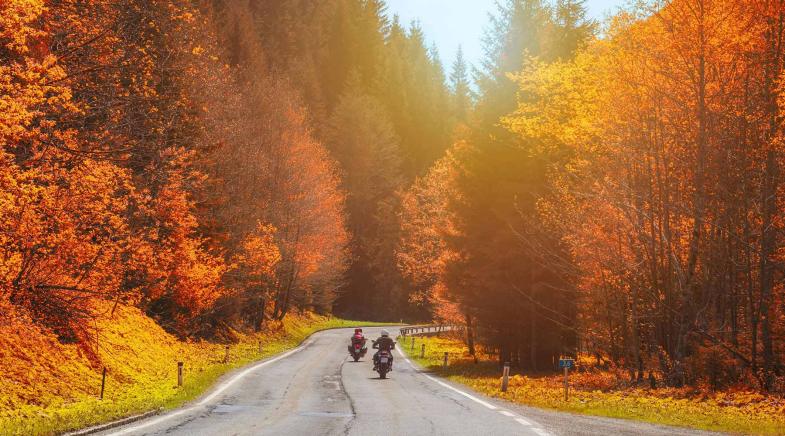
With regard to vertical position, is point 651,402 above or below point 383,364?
below

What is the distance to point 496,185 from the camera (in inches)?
1218

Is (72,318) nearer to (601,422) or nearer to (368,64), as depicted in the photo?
(601,422)

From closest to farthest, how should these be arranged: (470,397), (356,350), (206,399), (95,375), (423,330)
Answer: (206,399), (470,397), (95,375), (356,350), (423,330)

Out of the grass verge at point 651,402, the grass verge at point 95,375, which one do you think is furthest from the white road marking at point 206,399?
the grass verge at point 651,402

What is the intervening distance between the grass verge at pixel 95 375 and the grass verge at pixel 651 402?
8.70 metres

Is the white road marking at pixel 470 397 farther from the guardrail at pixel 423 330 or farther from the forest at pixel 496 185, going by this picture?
the guardrail at pixel 423 330

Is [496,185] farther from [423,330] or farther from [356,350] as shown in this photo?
[423,330]

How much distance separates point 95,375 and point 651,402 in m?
13.9

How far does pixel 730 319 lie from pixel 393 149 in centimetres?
6195

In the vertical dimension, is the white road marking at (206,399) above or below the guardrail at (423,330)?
below

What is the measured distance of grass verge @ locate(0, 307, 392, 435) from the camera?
13.5m

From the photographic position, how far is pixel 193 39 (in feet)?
104

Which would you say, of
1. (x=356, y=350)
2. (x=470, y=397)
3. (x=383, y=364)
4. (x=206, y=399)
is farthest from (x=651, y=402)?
(x=356, y=350)

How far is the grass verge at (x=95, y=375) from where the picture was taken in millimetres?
13516
